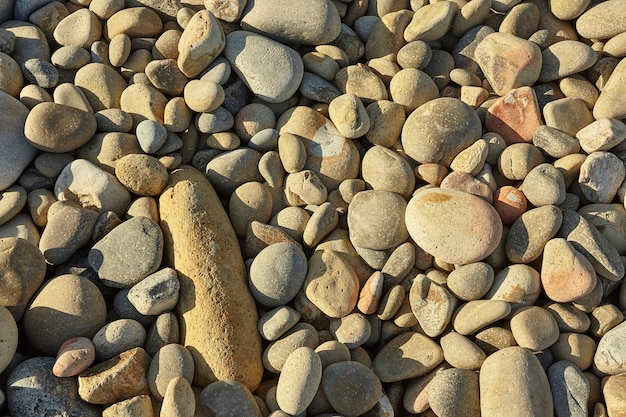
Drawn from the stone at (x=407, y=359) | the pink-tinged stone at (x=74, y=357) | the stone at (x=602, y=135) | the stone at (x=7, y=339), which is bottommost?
the stone at (x=407, y=359)

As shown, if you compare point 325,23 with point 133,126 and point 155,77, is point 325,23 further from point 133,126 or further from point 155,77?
point 133,126

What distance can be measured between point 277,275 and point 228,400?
0.56m

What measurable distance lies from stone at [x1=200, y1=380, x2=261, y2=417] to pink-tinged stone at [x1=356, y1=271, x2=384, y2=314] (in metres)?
0.60

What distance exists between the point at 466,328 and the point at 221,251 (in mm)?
1103

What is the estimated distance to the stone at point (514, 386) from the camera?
2.04 meters

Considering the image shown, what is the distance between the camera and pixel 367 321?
7.62 ft

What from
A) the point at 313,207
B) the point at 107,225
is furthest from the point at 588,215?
the point at 107,225

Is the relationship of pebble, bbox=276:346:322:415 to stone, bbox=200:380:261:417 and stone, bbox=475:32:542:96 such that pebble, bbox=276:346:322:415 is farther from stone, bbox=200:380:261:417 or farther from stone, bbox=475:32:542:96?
stone, bbox=475:32:542:96

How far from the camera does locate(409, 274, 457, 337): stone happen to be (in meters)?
2.27

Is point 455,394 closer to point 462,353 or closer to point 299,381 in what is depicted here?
point 462,353

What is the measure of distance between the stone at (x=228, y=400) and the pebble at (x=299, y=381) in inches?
4.4

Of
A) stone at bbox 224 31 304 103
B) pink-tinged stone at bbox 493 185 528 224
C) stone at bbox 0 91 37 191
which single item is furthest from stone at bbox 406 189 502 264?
stone at bbox 0 91 37 191

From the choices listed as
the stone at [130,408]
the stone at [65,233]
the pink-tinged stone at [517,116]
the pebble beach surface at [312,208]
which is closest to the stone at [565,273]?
the pebble beach surface at [312,208]

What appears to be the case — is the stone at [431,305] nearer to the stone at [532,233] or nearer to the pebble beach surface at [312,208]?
the pebble beach surface at [312,208]
